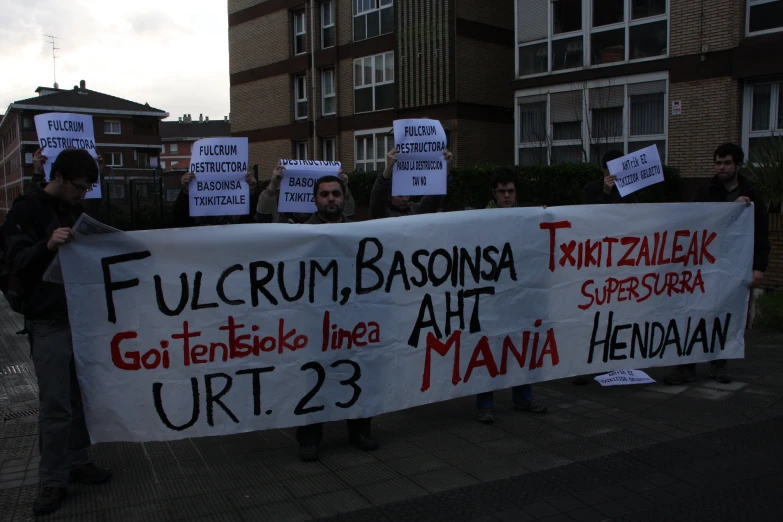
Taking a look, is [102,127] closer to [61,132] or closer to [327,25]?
[327,25]

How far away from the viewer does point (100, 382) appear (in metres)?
4.18

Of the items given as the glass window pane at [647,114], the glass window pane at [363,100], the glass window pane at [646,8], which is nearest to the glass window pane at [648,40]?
the glass window pane at [646,8]

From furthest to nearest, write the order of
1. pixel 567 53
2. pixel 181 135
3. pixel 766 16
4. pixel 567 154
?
pixel 181 135 → pixel 567 154 → pixel 567 53 → pixel 766 16

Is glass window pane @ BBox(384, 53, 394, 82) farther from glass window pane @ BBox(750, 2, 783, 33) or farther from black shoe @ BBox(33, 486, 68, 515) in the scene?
black shoe @ BBox(33, 486, 68, 515)

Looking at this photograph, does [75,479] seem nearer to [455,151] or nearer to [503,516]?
[503,516]

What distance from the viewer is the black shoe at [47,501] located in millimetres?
3840

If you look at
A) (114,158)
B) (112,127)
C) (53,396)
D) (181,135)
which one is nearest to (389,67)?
(53,396)

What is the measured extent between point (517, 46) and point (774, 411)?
1667 centimetres

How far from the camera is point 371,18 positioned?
85.9 feet

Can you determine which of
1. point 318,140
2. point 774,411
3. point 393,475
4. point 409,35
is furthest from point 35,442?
point 318,140

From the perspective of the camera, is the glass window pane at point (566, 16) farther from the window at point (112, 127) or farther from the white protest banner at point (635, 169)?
the window at point (112, 127)

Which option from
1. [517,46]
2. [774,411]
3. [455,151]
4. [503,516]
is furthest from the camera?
[455,151]

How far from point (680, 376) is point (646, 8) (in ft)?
45.2

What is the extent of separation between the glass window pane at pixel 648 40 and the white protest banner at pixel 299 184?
1374cm
